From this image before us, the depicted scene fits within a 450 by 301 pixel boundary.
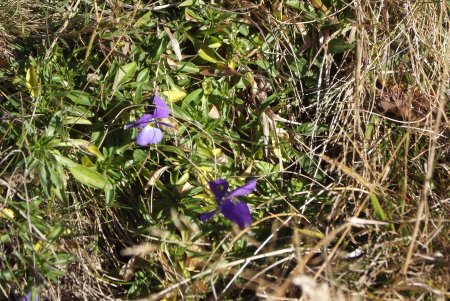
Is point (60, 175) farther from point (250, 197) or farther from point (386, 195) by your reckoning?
point (386, 195)

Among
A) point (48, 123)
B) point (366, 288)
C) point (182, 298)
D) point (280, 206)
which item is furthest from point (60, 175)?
point (366, 288)

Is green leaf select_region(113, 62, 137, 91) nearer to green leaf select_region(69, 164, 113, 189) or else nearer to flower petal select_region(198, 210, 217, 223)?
green leaf select_region(69, 164, 113, 189)

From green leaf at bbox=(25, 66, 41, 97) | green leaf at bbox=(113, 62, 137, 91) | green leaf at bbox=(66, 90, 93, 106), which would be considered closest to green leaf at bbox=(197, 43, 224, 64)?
green leaf at bbox=(113, 62, 137, 91)

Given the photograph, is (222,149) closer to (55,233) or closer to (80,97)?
(80,97)

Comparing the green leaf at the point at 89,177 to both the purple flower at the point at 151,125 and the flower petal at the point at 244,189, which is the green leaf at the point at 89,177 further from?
the flower petal at the point at 244,189

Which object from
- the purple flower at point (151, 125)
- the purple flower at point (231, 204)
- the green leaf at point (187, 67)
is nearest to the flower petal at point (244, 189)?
the purple flower at point (231, 204)

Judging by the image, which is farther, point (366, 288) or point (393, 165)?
point (393, 165)
